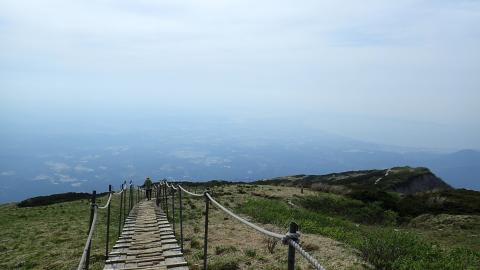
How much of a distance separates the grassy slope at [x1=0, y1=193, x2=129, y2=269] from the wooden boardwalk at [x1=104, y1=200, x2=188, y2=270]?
3.09 feet

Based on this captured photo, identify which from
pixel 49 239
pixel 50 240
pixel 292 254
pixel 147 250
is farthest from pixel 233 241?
pixel 292 254

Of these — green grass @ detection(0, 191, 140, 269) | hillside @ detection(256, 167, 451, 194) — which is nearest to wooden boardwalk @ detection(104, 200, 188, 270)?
green grass @ detection(0, 191, 140, 269)

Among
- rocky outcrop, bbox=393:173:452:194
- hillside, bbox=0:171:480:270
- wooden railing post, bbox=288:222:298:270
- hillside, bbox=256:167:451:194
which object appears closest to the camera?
wooden railing post, bbox=288:222:298:270

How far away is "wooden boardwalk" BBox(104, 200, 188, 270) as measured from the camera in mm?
11652

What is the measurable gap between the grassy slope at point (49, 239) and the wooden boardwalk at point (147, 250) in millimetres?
943

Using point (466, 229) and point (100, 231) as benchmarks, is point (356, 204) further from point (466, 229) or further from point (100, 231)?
point (100, 231)

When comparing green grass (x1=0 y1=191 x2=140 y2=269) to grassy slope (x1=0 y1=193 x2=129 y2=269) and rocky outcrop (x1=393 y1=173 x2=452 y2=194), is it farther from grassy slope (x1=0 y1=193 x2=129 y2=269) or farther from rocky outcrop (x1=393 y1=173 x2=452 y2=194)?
rocky outcrop (x1=393 y1=173 x2=452 y2=194)

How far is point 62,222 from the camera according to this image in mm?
28250

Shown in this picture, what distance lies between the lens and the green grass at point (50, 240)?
16.0 meters

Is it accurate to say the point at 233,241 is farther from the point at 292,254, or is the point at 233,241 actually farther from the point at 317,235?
the point at 292,254

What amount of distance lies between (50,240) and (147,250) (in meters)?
10.2

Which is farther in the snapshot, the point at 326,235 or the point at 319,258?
the point at 326,235

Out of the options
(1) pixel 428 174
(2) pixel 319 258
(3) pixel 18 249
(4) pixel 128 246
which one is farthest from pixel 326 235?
(1) pixel 428 174

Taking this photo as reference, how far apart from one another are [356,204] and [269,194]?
771cm
